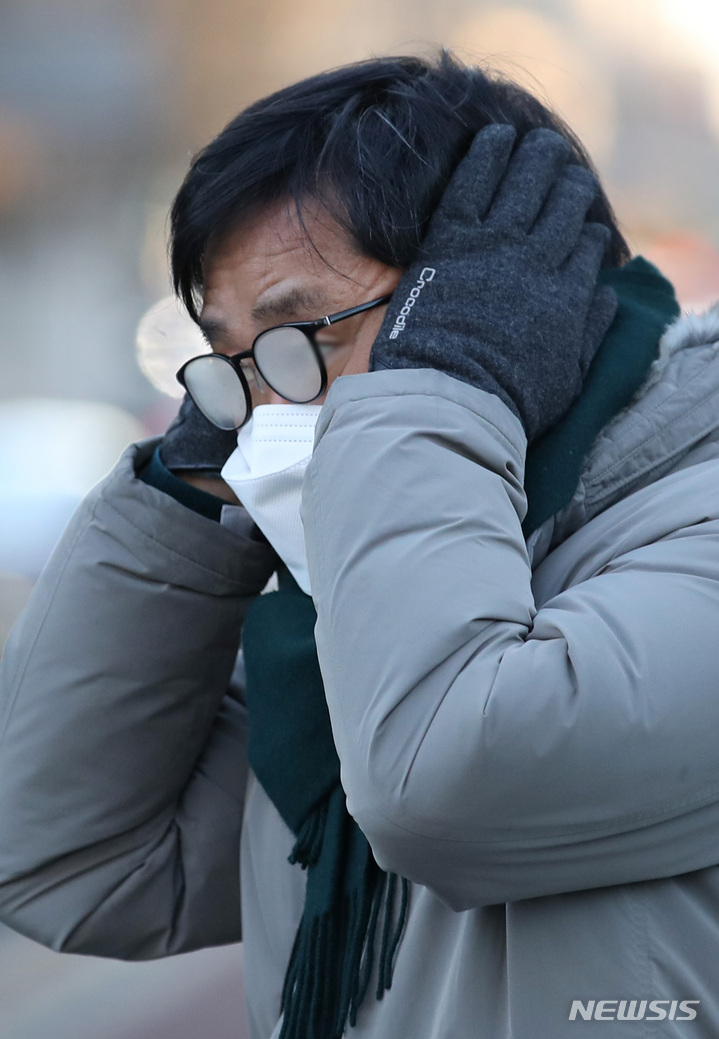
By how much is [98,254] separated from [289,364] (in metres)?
3.20

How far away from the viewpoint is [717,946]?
101 cm

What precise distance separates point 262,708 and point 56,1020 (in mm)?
2349

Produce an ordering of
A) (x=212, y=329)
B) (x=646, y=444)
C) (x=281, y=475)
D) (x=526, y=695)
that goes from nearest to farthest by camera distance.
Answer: (x=526, y=695) < (x=646, y=444) < (x=281, y=475) < (x=212, y=329)

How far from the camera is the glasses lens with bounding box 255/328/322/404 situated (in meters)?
1.52

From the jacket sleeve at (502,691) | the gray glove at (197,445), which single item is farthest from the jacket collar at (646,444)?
the gray glove at (197,445)

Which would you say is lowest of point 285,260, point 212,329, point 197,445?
point 197,445

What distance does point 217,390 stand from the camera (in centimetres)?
170

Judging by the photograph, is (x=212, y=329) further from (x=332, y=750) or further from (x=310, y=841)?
(x=310, y=841)

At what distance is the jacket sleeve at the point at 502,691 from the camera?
94cm

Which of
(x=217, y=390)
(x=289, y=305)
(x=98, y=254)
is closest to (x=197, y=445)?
(x=217, y=390)

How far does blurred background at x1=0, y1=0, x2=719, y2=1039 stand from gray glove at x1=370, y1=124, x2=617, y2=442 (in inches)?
79.4

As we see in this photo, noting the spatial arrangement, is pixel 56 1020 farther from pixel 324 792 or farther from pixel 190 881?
pixel 324 792

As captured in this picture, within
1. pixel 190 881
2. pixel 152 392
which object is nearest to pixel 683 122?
pixel 152 392

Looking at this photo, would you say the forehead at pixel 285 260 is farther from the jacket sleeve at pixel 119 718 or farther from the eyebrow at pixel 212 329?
the jacket sleeve at pixel 119 718
